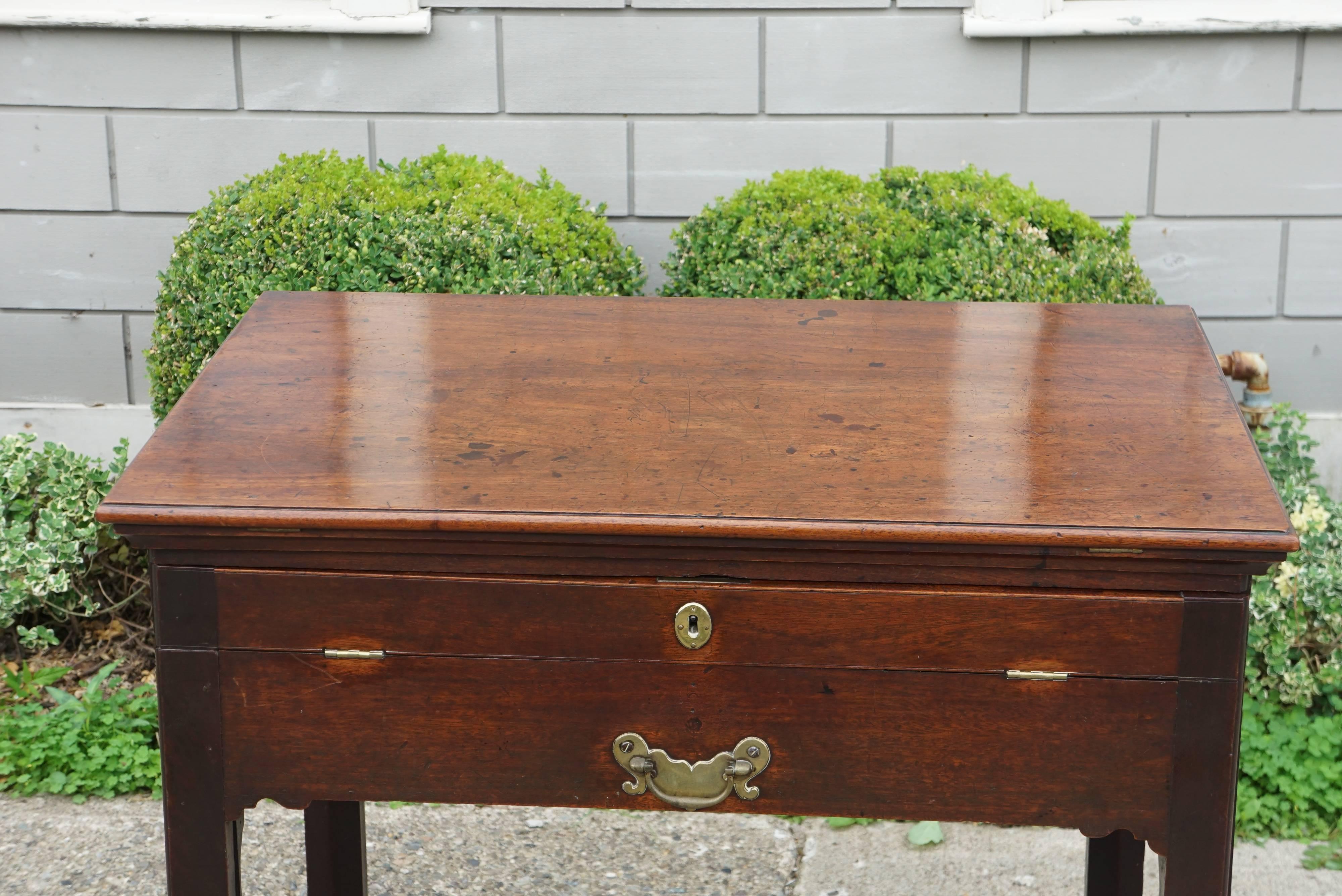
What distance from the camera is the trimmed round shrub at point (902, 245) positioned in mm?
3422

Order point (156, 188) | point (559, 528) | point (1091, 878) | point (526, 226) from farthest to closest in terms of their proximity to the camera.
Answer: point (156, 188) → point (526, 226) → point (1091, 878) → point (559, 528)

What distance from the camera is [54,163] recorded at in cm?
429

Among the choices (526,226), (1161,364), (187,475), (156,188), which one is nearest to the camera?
(187,475)

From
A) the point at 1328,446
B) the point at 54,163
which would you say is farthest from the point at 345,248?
the point at 1328,446

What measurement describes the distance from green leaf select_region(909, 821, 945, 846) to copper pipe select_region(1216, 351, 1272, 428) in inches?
70.5

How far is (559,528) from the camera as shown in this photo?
159 cm

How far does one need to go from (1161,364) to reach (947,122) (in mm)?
2306

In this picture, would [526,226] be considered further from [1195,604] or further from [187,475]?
[1195,604]

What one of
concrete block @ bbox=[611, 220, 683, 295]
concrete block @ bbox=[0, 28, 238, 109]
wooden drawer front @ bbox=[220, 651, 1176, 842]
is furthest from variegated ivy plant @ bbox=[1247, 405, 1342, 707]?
concrete block @ bbox=[0, 28, 238, 109]

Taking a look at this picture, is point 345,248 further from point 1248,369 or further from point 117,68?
point 1248,369

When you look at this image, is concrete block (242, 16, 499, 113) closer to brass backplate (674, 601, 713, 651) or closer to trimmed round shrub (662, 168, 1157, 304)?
trimmed round shrub (662, 168, 1157, 304)

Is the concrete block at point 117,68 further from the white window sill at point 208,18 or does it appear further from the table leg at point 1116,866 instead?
the table leg at point 1116,866

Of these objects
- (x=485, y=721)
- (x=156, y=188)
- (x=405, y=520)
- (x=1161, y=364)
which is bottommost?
(x=485, y=721)

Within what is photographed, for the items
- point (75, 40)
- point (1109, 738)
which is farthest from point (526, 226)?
point (1109, 738)
